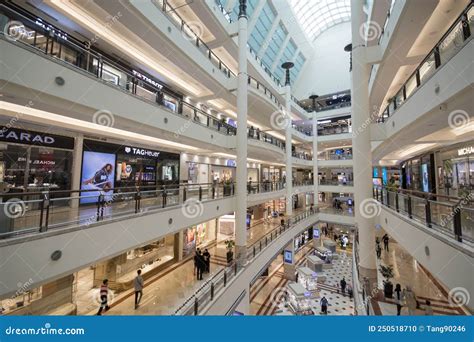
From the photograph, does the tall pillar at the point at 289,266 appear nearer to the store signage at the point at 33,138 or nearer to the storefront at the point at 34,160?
the storefront at the point at 34,160

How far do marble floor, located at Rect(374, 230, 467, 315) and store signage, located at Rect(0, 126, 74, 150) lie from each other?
12242 millimetres

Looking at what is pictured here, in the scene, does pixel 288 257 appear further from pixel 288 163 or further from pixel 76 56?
pixel 76 56

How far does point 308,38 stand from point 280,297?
32297 millimetres

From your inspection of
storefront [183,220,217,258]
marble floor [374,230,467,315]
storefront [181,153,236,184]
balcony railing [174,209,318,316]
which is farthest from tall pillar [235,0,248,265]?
marble floor [374,230,467,315]

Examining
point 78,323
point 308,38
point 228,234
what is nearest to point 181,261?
point 228,234

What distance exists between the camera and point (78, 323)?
291 centimetres

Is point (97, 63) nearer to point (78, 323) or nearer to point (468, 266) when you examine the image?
point (78, 323)

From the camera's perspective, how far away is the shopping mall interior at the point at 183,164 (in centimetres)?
399

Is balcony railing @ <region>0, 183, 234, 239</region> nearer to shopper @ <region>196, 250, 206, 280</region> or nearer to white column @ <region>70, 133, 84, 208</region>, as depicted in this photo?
white column @ <region>70, 133, 84, 208</region>

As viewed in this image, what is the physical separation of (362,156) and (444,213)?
5060mm

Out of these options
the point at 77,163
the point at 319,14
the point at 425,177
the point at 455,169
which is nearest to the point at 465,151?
the point at 455,169

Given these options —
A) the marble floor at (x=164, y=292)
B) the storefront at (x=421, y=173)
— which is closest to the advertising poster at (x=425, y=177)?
the storefront at (x=421, y=173)

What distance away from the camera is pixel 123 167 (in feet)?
32.9

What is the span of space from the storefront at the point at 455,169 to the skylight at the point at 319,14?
23603 mm
